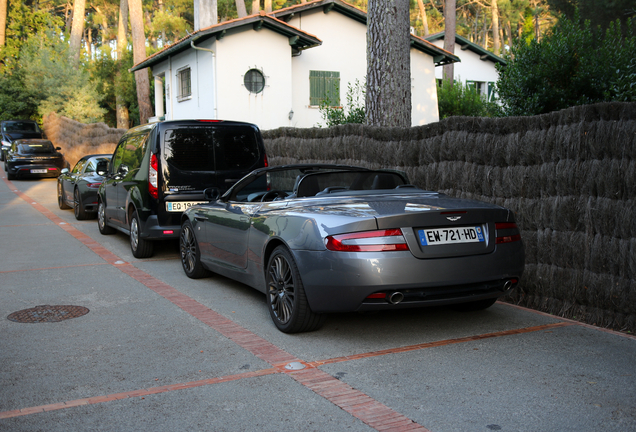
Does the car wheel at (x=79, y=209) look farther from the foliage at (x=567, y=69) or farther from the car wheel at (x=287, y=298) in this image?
the car wheel at (x=287, y=298)

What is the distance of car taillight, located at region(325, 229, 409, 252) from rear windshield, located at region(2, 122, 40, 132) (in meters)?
34.2

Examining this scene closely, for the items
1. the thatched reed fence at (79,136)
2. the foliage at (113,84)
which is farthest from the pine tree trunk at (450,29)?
the foliage at (113,84)

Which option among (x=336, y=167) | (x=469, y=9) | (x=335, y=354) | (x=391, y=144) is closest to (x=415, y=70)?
(x=391, y=144)

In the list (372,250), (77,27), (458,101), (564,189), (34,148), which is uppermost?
(77,27)

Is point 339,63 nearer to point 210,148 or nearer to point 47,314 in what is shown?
point 210,148

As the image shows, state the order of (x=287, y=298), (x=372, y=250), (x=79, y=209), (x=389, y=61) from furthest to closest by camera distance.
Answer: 1. (x=79, y=209)
2. (x=389, y=61)
3. (x=287, y=298)
4. (x=372, y=250)

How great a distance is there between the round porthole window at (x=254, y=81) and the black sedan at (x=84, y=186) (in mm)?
8923

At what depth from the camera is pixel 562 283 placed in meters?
5.97

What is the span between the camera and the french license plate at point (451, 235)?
476 centimetres

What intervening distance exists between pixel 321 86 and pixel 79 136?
13.8 metres

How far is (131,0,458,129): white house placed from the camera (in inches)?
874

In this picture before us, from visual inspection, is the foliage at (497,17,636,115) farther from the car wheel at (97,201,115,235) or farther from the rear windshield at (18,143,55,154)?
the rear windshield at (18,143,55,154)

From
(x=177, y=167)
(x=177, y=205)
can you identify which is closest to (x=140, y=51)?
(x=177, y=167)

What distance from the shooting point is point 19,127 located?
1374 inches
